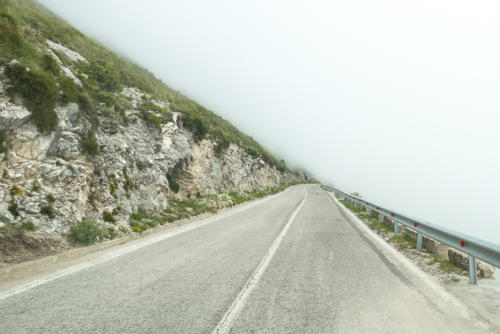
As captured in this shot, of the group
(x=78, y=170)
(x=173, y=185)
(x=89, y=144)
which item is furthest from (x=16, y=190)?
(x=173, y=185)

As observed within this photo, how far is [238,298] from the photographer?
4.30 meters

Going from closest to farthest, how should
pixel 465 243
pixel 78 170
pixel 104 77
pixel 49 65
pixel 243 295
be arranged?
pixel 243 295, pixel 465 243, pixel 78 170, pixel 49 65, pixel 104 77

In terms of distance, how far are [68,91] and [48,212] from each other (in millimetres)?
5275

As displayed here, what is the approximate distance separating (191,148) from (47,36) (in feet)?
36.4

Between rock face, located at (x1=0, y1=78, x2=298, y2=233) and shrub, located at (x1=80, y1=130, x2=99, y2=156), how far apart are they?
0.15 meters

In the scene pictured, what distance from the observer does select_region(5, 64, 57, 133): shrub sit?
8.26 metres

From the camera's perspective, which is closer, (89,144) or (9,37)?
(9,37)

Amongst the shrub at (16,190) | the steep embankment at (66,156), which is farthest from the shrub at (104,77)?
the shrub at (16,190)

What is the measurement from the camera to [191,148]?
2064 cm

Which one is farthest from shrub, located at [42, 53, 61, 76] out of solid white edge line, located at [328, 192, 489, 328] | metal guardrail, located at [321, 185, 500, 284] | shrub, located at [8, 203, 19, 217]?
metal guardrail, located at [321, 185, 500, 284]

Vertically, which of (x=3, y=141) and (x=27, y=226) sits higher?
(x=3, y=141)

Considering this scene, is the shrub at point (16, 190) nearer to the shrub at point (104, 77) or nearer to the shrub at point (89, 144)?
the shrub at point (89, 144)

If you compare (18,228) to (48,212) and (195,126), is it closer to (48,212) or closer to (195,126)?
(48,212)

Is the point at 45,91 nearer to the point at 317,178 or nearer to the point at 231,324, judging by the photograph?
the point at 231,324
